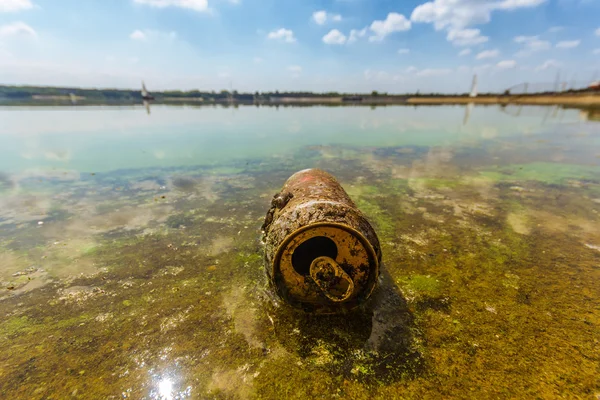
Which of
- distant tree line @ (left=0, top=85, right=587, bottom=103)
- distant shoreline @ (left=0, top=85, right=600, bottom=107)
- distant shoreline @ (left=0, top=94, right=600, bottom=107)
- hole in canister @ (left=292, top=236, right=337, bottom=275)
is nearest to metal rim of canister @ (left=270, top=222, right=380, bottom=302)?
hole in canister @ (left=292, top=236, right=337, bottom=275)

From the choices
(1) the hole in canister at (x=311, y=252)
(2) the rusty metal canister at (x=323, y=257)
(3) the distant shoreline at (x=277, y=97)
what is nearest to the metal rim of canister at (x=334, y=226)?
(2) the rusty metal canister at (x=323, y=257)

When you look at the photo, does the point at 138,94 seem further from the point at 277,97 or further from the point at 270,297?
the point at 270,297

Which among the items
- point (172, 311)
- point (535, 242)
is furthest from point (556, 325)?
point (172, 311)

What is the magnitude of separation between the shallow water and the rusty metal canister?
0.31 metres

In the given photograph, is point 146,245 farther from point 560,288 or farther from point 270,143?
point 270,143

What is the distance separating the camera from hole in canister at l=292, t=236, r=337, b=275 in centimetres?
316

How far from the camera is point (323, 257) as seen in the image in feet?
9.15

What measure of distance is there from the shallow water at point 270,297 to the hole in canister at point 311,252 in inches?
23.8

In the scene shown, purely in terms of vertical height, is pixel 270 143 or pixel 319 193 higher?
pixel 319 193

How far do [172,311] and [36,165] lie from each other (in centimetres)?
1017

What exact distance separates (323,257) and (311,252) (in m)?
0.48

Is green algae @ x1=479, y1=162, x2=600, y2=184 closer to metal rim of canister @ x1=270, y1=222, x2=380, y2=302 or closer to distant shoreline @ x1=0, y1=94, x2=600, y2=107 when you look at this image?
metal rim of canister @ x1=270, y1=222, x2=380, y2=302

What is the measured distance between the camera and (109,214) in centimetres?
586

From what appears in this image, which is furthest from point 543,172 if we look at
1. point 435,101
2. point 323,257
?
point 435,101
